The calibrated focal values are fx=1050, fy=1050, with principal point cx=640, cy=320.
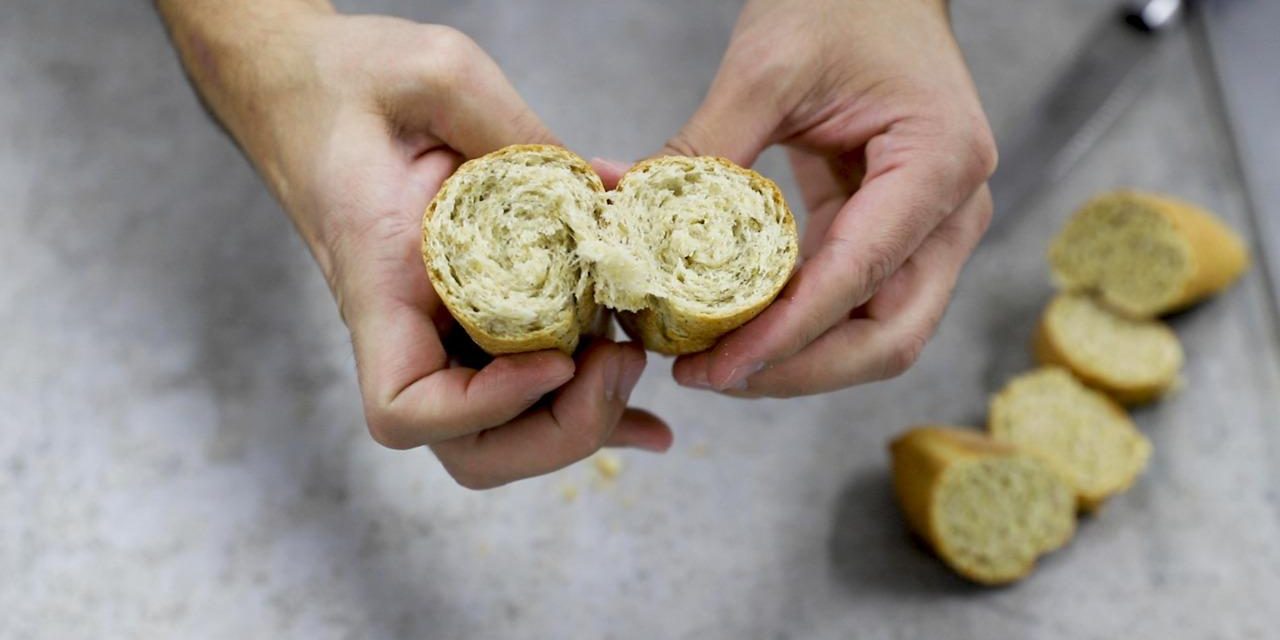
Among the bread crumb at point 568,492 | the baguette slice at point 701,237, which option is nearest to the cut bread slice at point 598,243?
the baguette slice at point 701,237

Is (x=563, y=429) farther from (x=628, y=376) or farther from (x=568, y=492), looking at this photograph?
(x=568, y=492)

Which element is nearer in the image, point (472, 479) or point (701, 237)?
point (701, 237)

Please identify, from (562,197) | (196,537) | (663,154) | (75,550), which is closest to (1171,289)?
(663,154)

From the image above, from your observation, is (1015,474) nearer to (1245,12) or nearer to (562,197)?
(562,197)

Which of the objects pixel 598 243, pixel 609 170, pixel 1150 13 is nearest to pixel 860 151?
pixel 609 170

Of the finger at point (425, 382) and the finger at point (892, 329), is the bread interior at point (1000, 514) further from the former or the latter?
the finger at point (425, 382)
